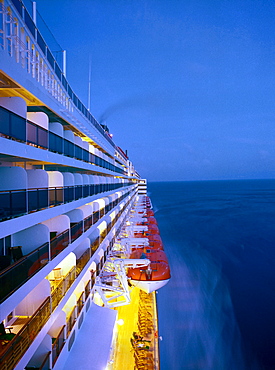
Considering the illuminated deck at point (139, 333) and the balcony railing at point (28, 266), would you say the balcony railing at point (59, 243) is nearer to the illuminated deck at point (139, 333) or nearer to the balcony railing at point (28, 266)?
the balcony railing at point (28, 266)

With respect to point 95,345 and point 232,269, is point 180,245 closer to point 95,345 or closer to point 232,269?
point 232,269

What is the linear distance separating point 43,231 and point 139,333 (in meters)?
7.02

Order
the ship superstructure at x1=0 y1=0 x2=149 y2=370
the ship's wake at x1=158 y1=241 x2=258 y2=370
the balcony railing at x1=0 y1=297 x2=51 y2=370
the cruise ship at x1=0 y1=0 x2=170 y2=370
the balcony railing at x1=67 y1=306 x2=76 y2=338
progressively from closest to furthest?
the balcony railing at x1=0 y1=297 x2=51 y2=370, the ship superstructure at x1=0 y1=0 x2=149 y2=370, the cruise ship at x1=0 y1=0 x2=170 y2=370, the balcony railing at x1=67 y1=306 x2=76 y2=338, the ship's wake at x1=158 y1=241 x2=258 y2=370

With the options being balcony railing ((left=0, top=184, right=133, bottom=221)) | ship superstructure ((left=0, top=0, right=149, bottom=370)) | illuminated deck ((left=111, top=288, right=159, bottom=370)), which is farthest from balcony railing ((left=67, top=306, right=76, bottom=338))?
balcony railing ((left=0, top=184, right=133, bottom=221))

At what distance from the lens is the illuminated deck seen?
8.94m

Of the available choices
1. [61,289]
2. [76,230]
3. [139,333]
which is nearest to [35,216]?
[61,289]

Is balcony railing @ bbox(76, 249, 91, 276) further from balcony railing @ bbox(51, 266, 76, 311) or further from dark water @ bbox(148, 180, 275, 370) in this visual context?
dark water @ bbox(148, 180, 275, 370)

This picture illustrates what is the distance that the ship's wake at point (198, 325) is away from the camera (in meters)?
10.8

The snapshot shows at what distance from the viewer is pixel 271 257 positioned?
23250 mm

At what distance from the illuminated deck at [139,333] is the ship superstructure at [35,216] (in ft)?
4.42

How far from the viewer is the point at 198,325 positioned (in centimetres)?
1294

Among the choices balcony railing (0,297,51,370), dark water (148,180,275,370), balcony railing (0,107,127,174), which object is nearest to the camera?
balcony railing (0,297,51,370)

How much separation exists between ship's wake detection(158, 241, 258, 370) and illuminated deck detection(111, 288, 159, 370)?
1.18 m

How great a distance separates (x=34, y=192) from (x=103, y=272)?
27.3 feet
